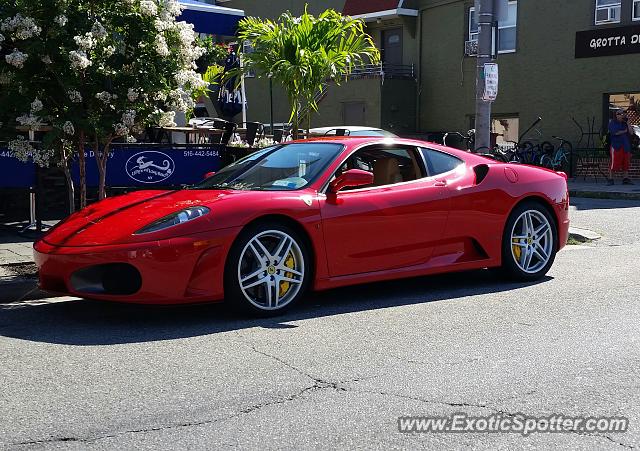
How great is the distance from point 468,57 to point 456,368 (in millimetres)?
22600

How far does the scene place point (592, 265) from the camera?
814cm

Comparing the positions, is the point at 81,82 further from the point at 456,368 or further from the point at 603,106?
→ the point at 603,106

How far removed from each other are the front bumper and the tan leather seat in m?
1.53

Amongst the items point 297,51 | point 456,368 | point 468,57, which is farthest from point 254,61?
point 468,57

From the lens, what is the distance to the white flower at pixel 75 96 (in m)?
6.89

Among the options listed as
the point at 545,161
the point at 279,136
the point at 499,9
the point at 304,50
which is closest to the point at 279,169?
the point at 304,50

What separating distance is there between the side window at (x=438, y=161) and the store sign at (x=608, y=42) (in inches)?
646

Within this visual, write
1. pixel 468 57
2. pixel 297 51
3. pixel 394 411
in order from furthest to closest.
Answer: pixel 468 57 < pixel 297 51 < pixel 394 411

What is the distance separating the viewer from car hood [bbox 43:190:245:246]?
5426 mm

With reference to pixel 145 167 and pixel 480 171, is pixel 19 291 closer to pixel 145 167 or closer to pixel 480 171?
pixel 145 167

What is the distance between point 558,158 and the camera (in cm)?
2141

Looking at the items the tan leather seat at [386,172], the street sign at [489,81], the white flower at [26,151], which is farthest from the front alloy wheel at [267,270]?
the street sign at [489,81]

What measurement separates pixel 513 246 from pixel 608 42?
657 inches

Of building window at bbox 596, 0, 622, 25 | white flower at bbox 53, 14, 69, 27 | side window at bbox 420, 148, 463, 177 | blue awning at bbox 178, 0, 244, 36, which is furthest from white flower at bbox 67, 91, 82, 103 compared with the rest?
building window at bbox 596, 0, 622, 25
